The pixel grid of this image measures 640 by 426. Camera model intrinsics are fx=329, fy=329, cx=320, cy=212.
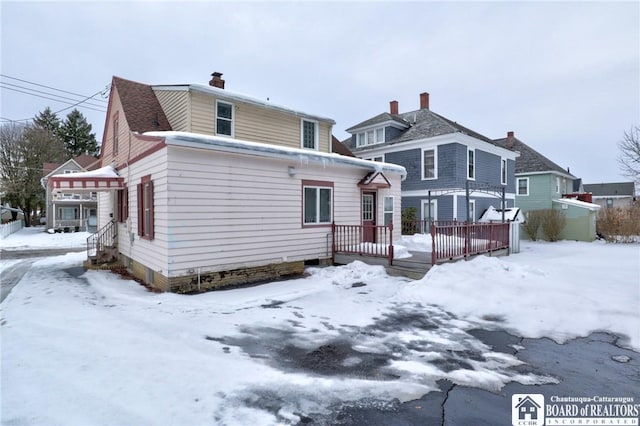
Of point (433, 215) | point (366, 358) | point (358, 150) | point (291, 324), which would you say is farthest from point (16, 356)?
point (358, 150)

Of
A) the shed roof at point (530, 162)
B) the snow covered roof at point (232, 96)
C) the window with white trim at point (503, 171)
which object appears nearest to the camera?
the snow covered roof at point (232, 96)

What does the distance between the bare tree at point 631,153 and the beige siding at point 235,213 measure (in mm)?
15659

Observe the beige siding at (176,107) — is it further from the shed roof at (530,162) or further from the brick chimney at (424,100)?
the shed roof at (530,162)

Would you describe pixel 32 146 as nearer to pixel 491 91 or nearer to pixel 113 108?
pixel 113 108

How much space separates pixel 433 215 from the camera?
19547 mm

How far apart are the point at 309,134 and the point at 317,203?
4.93 meters

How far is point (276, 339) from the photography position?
16.3 feet

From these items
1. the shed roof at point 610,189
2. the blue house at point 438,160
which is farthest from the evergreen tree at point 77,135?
the shed roof at point 610,189

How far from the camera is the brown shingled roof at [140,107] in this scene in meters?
11.0

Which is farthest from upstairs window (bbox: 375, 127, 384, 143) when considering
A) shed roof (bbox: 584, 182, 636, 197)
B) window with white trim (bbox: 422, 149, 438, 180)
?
shed roof (bbox: 584, 182, 636, 197)

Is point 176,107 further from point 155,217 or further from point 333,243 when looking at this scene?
point 333,243

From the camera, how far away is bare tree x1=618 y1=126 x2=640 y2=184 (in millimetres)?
15859

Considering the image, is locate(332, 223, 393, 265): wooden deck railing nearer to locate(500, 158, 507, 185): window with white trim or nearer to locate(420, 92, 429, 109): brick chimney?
locate(500, 158, 507, 185): window with white trim

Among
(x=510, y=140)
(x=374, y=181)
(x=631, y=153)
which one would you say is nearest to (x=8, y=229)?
(x=374, y=181)
